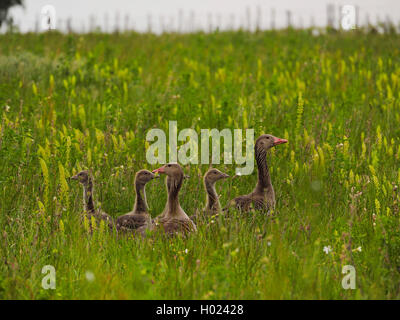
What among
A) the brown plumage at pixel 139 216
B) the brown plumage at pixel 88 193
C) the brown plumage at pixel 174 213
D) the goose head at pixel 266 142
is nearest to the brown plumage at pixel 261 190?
the goose head at pixel 266 142

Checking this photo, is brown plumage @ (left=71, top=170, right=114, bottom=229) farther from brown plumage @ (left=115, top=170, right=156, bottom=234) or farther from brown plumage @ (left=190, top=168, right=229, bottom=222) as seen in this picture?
brown plumage @ (left=190, top=168, right=229, bottom=222)

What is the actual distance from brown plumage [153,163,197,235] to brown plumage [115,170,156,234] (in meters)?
0.18

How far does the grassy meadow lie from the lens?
14.0ft

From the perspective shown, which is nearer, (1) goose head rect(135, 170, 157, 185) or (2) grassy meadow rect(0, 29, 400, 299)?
(2) grassy meadow rect(0, 29, 400, 299)

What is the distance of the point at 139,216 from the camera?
18.5 feet

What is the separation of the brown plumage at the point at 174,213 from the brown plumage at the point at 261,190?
0.63 m

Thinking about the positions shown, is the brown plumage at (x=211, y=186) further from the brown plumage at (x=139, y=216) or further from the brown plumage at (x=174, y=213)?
the brown plumage at (x=139, y=216)

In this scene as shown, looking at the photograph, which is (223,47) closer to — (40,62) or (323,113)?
(40,62)

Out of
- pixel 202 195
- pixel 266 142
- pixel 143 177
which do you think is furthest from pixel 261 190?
pixel 143 177

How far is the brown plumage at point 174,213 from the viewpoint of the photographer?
5281 millimetres

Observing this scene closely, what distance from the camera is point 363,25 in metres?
21.7

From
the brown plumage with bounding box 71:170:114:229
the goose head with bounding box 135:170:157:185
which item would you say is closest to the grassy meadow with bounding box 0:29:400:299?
→ the brown plumage with bounding box 71:170:114:229

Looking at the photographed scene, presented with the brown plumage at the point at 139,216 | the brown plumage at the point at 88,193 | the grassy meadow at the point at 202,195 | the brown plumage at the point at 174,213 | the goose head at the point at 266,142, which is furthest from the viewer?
the goose head at the point at 266,142

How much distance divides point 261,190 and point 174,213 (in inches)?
45.0
